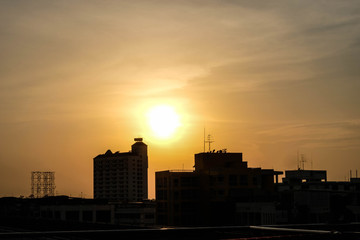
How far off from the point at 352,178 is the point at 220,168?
101206mm

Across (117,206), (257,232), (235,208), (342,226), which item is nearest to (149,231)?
(257,232)

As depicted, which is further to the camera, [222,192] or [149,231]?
[222,192]

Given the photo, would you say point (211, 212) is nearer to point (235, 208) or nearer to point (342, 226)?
point (235, 208)

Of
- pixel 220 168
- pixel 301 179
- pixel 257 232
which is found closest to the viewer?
pixel 257 232

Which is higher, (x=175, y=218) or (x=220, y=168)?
(x=220, y=168)

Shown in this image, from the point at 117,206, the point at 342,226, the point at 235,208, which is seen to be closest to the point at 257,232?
the point at 342,226

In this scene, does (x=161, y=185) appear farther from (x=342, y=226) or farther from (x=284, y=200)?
(x=342, y=226)

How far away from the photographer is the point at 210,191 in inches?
4382

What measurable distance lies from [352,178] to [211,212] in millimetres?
102848

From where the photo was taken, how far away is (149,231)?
1947 centimetres

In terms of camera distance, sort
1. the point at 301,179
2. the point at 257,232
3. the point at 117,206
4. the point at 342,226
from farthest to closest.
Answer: the point at 301,179, the point at 117,206, the point at 342,226, the point at 257,232

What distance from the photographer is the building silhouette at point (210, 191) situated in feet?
361

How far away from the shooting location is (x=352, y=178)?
650 ft

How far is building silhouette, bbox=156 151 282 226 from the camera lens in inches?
4329
